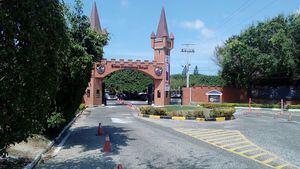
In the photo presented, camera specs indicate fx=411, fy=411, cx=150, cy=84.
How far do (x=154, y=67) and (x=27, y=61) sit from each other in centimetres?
4867

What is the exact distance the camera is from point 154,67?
5681 cm

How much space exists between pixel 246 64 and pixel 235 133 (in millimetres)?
31439

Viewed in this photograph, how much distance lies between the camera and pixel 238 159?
12.1 m

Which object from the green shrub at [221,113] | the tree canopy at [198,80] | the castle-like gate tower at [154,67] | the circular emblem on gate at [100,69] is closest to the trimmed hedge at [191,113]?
the green shrub at [221,113]

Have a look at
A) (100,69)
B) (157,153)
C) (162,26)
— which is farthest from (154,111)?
(162,26)

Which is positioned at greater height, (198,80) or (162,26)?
(162,26)

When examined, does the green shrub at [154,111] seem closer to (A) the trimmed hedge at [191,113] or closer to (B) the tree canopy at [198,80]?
(A) the trimmed hedge at [191,113]

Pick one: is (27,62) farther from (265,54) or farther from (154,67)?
(154,67)

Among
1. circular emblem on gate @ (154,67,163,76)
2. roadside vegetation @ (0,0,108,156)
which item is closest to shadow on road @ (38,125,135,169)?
roadside vegetation @ (0,0,108,156)

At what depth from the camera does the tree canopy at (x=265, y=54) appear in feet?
151

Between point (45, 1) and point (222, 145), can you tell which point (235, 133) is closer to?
point (222, 145)

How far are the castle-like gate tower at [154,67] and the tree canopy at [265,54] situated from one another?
9061 millimetres

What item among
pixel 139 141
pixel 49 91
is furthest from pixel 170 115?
pixel 49 91

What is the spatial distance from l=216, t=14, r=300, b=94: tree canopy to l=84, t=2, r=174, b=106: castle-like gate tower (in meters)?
9.06
